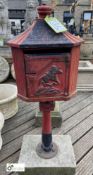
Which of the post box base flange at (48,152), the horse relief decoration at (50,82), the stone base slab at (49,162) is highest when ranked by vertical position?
the horse relief decoration at (50,82)

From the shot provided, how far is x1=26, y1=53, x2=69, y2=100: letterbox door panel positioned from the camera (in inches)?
52.0

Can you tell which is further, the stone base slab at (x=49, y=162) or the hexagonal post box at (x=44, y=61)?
the stone base slab at (x=49, y=162)

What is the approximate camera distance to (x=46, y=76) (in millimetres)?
1363

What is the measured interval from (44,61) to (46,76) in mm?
100

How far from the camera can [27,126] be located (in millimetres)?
2447

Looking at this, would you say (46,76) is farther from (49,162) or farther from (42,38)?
(49,162)

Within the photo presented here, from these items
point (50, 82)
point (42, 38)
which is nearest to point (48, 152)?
point (50, 82)

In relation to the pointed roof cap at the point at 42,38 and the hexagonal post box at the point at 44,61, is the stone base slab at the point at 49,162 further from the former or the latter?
the pointed roof cap at the point at 42,38

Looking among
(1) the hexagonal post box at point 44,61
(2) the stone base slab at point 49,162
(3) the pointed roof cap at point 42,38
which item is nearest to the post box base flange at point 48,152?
(2) the stone base slab at point 49,162

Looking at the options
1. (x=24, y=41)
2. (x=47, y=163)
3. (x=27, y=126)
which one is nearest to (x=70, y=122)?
(x=27, y=126)

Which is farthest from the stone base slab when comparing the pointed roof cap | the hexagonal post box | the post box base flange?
the pointed roof cap

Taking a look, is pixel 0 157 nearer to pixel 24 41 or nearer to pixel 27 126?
pixel 27 126

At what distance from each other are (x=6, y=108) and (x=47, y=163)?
3.37 feet

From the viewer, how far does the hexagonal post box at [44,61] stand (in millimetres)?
1302
